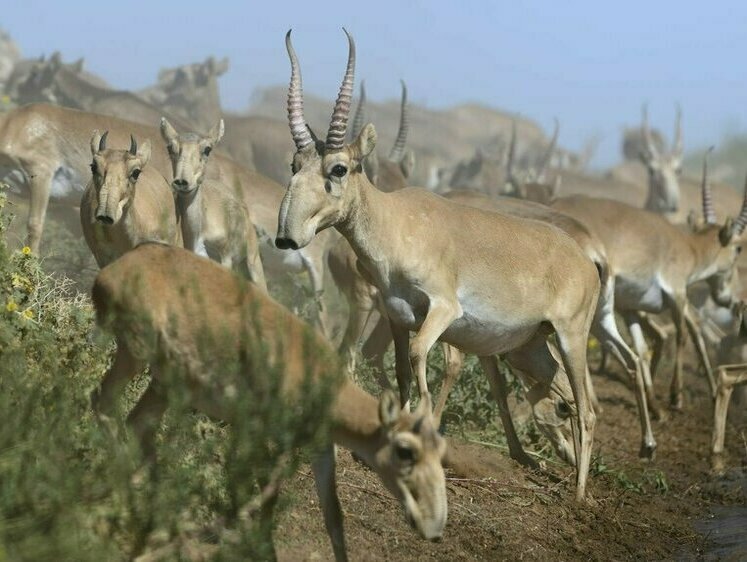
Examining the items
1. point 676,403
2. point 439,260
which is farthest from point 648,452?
point 439,260

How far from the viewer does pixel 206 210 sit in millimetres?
11336

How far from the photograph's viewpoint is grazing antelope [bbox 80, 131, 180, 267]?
955cm

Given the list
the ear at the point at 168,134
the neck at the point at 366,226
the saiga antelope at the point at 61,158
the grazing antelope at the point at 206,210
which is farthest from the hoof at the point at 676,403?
the neck at the point at 366,226

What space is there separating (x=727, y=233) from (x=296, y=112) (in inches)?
330

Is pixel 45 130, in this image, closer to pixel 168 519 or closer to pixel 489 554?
pixel 489 554

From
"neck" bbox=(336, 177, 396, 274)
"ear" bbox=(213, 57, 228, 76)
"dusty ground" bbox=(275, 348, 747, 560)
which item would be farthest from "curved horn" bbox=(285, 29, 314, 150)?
"ear" bbox=(213, 57, 228, 76)

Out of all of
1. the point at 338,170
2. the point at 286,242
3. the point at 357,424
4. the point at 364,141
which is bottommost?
the point at 357,424

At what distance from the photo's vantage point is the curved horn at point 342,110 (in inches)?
337

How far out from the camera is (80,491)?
574 centimetres

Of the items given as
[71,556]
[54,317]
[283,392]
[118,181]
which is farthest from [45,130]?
[71,556]

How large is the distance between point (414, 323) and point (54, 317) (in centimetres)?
226

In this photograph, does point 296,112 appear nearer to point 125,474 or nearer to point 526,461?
point 526,461

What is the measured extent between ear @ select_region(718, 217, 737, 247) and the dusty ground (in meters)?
4.06

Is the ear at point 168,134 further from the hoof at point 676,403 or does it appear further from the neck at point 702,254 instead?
the neck at point 702,254
